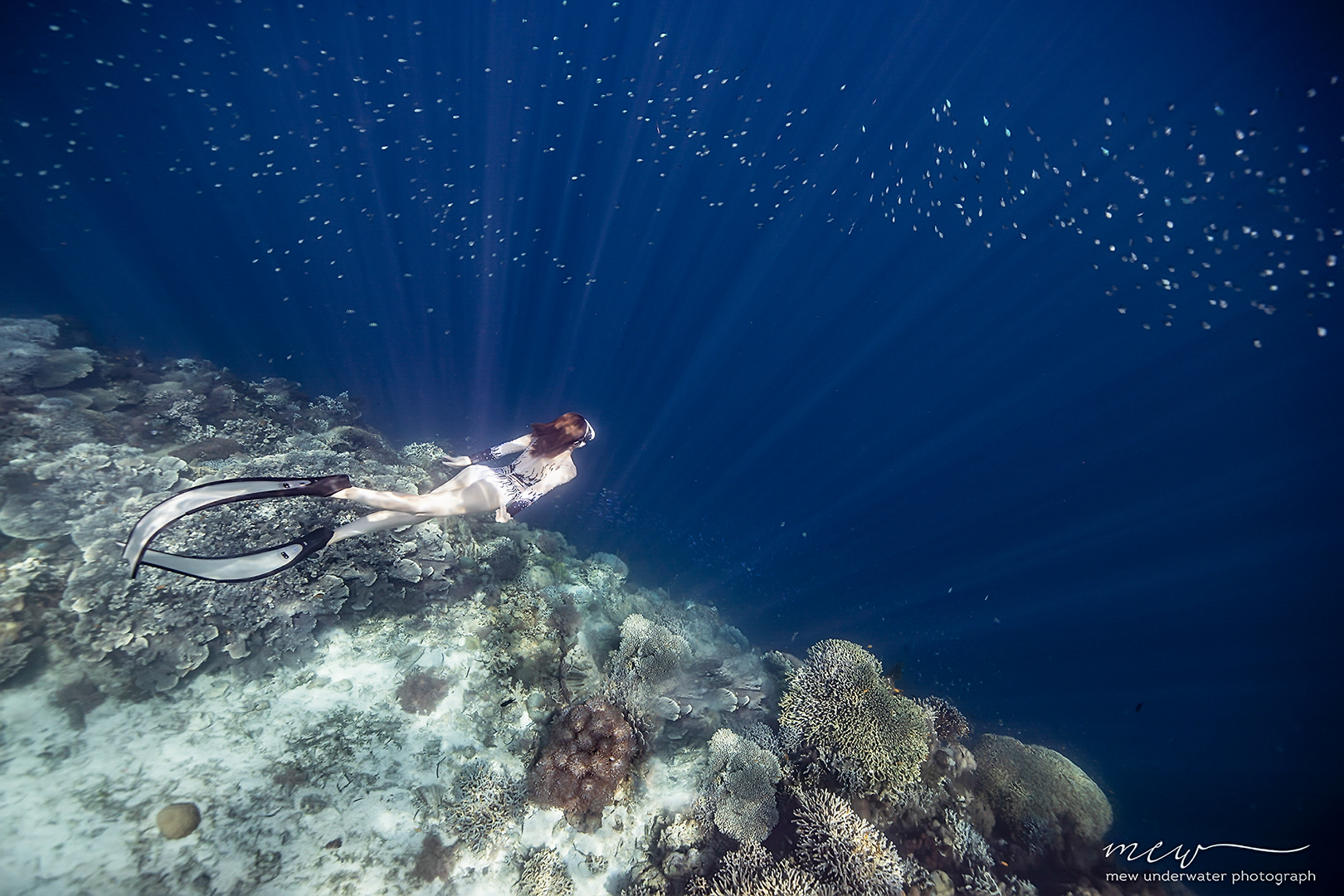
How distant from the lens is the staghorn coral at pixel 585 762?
462 cm

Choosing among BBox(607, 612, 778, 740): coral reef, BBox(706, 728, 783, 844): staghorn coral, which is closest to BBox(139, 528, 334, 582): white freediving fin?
BBox(607, 612, 778, 740): coral reef

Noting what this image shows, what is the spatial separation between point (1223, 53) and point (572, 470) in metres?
39.5

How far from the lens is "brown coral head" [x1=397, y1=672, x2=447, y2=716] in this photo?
5148 mm

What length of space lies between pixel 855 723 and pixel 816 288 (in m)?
40.7

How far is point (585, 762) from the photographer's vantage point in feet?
15.5

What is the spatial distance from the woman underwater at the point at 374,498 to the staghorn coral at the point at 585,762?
7.76 feet

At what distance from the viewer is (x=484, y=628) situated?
6.14m

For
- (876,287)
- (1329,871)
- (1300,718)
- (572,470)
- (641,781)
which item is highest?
(876,287)

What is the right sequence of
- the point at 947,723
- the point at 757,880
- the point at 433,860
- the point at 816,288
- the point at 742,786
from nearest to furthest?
the point at 433,860 → the point at 757,880 → the point at 742,786 → the point at 947,723 → the point at 816,288

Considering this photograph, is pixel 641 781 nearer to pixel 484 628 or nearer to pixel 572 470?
pixel 484 628

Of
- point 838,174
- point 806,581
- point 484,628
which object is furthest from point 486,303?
point 484,628

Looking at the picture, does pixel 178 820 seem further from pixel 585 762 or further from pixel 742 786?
pixel 742 786

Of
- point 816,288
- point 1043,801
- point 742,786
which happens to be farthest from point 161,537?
point 816,288

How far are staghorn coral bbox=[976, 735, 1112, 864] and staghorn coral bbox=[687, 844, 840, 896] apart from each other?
3.55 metres
